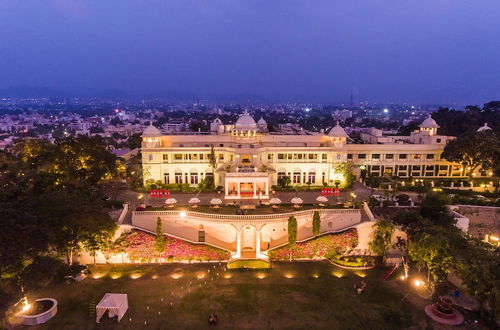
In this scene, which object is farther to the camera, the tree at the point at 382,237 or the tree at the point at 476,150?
the tree at the point at 476,150

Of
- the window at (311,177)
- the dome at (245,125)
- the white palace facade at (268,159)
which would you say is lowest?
the window at (311,177)

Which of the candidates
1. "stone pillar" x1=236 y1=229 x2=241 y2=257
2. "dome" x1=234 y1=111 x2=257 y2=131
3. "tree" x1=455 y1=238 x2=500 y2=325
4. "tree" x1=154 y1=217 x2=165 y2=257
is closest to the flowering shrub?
"stone pillar" x1=236 y1=229 x2=241 y2=257

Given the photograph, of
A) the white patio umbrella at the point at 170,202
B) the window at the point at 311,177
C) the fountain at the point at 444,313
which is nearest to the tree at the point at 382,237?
the fountain at the point at 444,313

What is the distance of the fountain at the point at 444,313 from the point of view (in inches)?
1209

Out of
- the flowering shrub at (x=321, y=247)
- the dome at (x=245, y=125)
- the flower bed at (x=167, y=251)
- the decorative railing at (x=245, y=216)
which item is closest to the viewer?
the flower bed at (x=167, y=251)

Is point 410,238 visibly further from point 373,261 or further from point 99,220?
point 99,220

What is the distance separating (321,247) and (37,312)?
28108 millimetres

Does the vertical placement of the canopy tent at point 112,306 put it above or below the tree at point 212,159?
below

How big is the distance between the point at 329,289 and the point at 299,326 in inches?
261

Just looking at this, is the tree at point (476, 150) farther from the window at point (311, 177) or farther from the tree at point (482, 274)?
the tree at point (482, 274)

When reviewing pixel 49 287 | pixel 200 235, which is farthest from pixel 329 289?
pixel 49 287

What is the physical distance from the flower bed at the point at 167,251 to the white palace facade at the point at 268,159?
11.9m

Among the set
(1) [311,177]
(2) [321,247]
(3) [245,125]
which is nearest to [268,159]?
(3) [245,125]

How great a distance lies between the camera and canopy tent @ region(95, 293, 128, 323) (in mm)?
30562
